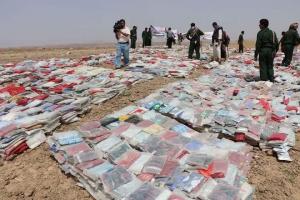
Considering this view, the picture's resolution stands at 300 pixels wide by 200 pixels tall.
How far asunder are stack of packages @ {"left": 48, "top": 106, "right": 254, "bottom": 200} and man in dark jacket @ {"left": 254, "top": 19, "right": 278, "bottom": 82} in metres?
4.31

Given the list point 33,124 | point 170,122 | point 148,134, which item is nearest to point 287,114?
point 170,122

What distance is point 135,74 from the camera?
8.78 m

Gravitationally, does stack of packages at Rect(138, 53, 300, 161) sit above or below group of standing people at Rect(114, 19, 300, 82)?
below

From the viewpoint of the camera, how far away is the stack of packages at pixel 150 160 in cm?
388

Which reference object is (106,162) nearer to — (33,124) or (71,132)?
(71,132)

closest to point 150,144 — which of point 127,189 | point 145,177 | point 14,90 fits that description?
point 145,177

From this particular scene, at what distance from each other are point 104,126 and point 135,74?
355 centimetres

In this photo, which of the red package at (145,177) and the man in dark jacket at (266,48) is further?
the man in dark jacket at (266,48)

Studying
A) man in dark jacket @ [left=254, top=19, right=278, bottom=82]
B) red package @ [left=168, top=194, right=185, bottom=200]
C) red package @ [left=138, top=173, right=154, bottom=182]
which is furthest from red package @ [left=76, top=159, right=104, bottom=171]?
man in dark jacket @ [left=254, top=19, right=278, bottom=82]

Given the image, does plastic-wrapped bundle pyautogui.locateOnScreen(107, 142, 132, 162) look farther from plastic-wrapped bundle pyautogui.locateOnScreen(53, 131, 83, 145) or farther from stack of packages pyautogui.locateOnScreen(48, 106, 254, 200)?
plastic-wrapped bundle pyautogui.locateOnScreen(53, 131, 83, 145)

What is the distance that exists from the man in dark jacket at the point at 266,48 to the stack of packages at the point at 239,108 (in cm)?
44

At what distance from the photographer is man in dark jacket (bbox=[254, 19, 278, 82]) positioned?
8844 mm

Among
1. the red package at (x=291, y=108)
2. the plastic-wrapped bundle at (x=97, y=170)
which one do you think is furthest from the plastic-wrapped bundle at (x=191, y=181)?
the red package at (x=291, y=108)

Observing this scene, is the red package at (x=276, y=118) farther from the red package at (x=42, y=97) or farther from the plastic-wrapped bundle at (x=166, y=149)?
the red package at (x=42, y=97)
